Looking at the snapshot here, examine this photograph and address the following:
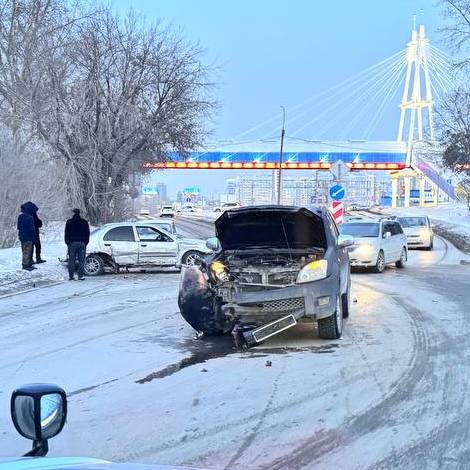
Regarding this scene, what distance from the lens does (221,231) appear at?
958cm

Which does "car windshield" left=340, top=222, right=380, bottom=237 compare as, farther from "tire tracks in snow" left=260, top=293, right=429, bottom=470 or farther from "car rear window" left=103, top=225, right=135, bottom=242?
"tire tracks in snow" left=260, top=293, right=429, bottom=470

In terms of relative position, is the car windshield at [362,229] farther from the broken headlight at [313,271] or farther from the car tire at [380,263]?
the broken headlight at [313,271]

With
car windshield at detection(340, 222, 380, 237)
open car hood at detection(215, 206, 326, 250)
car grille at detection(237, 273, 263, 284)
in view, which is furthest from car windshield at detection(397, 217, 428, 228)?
car grille at detection(237, 273, 263, 284)

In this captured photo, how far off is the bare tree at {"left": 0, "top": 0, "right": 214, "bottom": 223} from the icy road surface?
59.4 ft

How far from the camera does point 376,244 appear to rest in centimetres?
1905

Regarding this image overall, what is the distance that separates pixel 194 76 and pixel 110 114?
497 centimetres

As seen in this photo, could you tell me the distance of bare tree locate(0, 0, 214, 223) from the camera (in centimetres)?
2719

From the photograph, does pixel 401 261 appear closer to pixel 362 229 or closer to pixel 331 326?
pixel 362 229

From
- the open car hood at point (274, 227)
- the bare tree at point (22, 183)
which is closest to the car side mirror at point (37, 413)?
the open car hood at point (274, 227)

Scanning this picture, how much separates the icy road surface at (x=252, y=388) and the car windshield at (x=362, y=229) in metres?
8.17

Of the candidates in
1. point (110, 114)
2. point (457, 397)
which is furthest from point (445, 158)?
point (457, 397)

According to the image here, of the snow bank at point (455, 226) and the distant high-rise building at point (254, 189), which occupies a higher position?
the distant high-rise building at point (254, 189)

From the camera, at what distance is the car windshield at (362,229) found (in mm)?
19797

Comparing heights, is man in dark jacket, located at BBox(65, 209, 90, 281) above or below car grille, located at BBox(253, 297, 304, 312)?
above
